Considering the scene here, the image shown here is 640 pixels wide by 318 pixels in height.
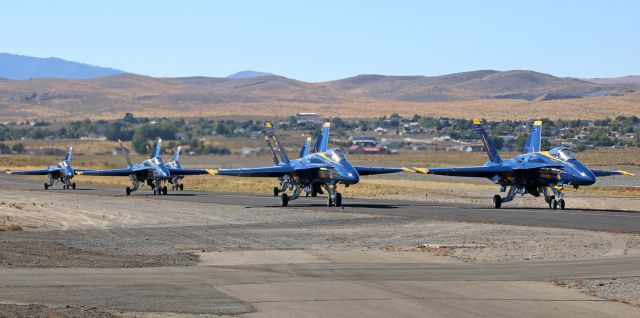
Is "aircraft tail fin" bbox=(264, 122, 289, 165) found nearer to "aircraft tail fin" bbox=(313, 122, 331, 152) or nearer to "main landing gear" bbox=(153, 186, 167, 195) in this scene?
"aircraft tail fin" bbox=(313, 122, 331, 152)

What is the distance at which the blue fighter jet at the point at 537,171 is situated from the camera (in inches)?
1866

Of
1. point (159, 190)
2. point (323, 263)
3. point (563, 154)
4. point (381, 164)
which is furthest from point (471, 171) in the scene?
point (381, 164)

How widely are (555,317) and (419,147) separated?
120 meters

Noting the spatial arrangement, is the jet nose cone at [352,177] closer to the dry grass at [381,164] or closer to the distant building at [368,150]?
the dry grass at [381,164]

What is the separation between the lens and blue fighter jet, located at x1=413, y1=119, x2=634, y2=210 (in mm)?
47406

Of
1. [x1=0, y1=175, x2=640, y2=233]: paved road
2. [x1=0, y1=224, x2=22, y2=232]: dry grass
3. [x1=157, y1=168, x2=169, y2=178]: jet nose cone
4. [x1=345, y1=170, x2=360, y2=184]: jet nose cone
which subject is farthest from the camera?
[x1=157, y1=168, x2=169, y2=178]: jet nose cone

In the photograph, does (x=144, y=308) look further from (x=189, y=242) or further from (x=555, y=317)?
(x=189, y=242)

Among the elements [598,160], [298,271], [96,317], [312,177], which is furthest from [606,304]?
[598,160]

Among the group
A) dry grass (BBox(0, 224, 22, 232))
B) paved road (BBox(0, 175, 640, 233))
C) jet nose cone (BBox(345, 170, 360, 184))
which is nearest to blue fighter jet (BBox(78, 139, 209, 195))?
paved road (BBox(0, 175, 640, 233))

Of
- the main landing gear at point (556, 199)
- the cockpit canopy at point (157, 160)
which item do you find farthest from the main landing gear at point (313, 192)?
the cockpit canopy at point (157, 160)

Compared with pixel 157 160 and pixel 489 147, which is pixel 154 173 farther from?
pixel 489 147

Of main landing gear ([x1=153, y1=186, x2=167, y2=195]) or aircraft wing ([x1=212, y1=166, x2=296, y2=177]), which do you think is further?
main landing gear ([x1=153, y1=186, x2=167, y2=195])

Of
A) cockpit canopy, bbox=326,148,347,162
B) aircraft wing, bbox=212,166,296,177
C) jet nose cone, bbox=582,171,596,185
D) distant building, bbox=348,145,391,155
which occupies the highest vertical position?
distant building, bbox=348,145,391,155

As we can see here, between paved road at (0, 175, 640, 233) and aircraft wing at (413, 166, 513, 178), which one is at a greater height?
aircraft wing at (413, 166, 513, 178)
